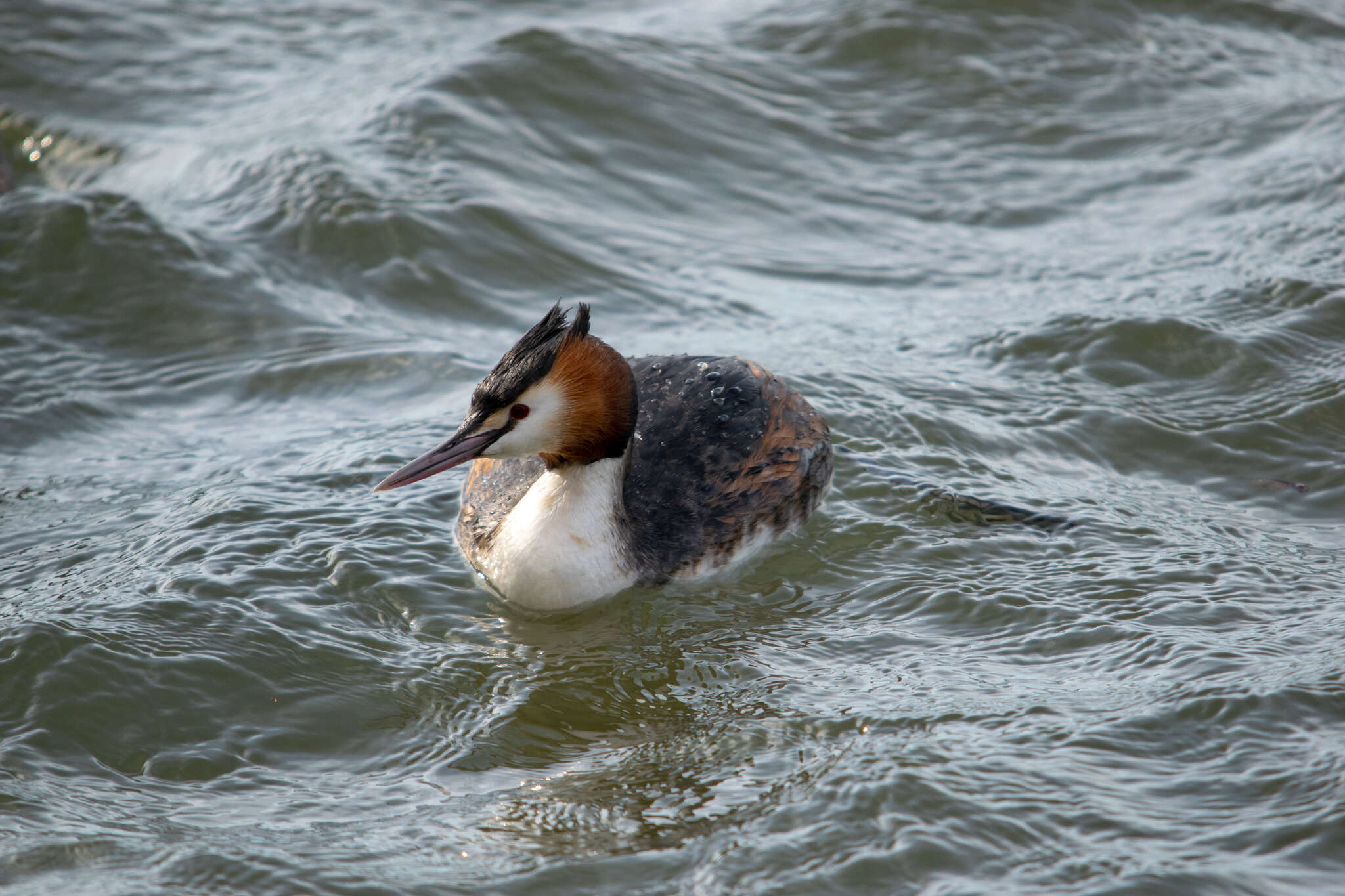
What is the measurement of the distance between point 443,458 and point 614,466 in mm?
803

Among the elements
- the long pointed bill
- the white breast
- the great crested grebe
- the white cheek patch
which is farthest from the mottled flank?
the long pointed bill

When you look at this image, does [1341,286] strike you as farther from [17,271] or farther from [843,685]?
[17,271]

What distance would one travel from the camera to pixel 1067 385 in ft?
24.8

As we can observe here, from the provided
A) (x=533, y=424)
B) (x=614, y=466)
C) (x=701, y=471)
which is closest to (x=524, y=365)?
(x=533, y=424)

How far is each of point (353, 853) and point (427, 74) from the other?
8135mm

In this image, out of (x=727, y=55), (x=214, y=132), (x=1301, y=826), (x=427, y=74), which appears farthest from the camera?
(x=727, y=55)

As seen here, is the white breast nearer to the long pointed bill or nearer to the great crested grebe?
the great crested grebe

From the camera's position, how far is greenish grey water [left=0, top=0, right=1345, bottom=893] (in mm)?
4348

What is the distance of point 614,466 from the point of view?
19.1 ft

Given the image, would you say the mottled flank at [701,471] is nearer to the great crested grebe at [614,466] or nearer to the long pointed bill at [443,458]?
the great crested grebe at [614,466]

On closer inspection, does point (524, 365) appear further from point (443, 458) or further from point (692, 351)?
point (692, 351)

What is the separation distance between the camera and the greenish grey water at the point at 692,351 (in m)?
4.35

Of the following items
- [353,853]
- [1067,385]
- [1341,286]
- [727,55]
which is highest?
[727,55]

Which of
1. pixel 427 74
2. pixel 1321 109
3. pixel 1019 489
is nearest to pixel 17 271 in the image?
pixel 427 74
